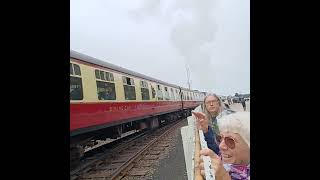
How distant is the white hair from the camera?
2348 mm

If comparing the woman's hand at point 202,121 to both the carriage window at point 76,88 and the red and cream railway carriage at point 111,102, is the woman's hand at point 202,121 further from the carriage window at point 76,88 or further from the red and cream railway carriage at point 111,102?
the carriage window at point 76,88

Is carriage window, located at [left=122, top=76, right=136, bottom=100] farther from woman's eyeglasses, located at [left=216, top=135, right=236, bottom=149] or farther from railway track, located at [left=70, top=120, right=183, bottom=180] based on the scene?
woman's eyeglasses, located at [left=216, top=135, right=236, bottom=149]

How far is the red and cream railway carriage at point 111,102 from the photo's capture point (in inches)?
146

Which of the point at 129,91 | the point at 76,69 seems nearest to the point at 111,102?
the point at 129,91

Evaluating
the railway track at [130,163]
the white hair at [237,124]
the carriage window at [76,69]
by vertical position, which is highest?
the carriage window at [76,69]

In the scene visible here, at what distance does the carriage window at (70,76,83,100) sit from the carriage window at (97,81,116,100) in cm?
→ 43

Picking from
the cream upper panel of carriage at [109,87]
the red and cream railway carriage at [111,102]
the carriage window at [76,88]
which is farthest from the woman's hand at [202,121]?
the carriage window at [76,88]

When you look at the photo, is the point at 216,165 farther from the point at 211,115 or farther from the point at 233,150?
the point at 211,115

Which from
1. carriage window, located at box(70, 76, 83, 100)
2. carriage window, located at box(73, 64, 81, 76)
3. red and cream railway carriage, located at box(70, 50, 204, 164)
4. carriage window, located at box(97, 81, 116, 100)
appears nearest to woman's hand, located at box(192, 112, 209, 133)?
red and cream railway carriage, located at box(70, 50, 204, 164)
